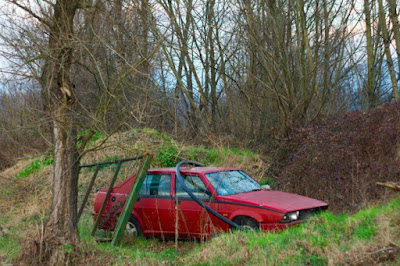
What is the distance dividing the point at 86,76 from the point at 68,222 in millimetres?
10175

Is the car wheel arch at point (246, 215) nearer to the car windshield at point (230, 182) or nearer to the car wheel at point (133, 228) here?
the car windshield at point (230, 182)

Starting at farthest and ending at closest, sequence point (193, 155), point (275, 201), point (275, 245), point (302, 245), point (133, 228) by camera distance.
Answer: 1. point (193, 155)
2. point (133, 228)
3. point (275, 201)
4. point (275, 245)
5. point (302, 245)

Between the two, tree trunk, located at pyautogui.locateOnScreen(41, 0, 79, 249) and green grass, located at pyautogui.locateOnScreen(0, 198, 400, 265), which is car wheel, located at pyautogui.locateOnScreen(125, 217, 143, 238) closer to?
green grass, located at pyautogui.locateOnScreen(0, 198, 400, 265)

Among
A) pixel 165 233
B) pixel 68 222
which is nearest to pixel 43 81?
pixel 68 222

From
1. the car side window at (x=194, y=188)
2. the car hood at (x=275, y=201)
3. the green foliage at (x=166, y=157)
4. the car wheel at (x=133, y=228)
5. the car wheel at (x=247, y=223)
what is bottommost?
the car wheel at (x=133, y=228)

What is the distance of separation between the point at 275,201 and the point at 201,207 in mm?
1460

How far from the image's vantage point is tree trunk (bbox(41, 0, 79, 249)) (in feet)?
26.3

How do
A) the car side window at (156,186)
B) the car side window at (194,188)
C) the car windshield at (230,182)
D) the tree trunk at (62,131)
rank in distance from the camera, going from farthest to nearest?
the car side window at (156,186)
the car windshield at (230,182)
the car side window at (194,188)
the tree trunk at (62,131)

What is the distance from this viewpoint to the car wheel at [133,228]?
9914mm

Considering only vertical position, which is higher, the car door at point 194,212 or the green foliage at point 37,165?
the green foliage at point 37,165

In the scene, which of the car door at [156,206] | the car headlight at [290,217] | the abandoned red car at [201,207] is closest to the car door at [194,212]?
the abandoned red car at [201,207]

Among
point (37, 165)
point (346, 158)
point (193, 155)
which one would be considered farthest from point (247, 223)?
point (37, 165)

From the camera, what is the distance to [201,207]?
30.5 ft

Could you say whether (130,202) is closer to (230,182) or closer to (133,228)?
(133,228)
